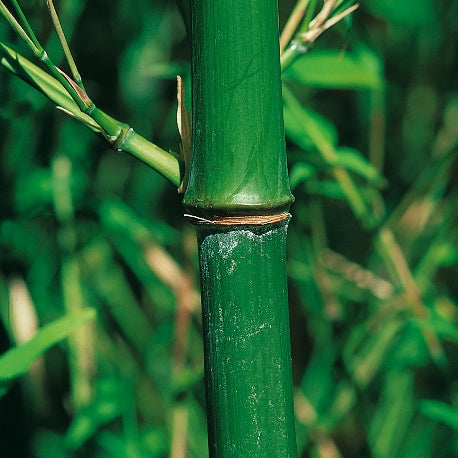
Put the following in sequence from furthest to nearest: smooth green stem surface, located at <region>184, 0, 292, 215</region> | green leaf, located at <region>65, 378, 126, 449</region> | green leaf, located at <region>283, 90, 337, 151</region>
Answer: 1. green leaf, located at <region>65, 378, 126, 449</region>
2. green leaf, located at <region>283, 90, 337, 151</region>
3. smooth green stem surface, located at <region>184, 0, 292, 215</region>

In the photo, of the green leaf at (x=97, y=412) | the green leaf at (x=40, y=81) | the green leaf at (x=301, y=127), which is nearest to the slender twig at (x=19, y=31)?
the green leaf at (x=40, y=81)

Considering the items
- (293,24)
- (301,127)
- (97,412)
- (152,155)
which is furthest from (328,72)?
(97,412)

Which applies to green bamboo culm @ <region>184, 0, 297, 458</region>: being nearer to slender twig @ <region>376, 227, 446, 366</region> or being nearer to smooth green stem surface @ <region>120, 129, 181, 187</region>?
smooth green stem surface @ <region>120, 129, 181, 187</region>

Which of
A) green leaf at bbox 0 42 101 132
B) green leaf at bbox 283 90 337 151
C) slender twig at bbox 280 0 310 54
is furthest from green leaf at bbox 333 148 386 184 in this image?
green leaf at bbox 0 42 101 132

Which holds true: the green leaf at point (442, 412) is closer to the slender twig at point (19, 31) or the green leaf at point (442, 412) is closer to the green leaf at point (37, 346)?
the green leaf at point (37, 346)

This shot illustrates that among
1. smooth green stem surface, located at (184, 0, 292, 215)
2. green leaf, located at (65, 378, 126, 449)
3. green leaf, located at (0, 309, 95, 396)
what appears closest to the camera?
smooth green stem surface, located at (184, 0, 292, 215)

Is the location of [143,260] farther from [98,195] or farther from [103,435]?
[103,435]
